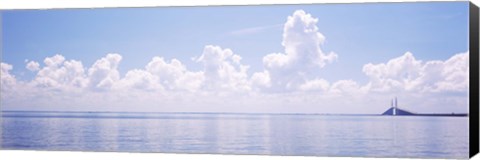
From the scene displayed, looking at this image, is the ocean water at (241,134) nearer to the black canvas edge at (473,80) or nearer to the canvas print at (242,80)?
the canvas print at (242,80)

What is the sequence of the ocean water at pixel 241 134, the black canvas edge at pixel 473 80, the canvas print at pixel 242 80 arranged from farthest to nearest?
the ocean water at pixel 241 134, the canvas print at pixel 242 80, the black canvas edge at pixel 473 80

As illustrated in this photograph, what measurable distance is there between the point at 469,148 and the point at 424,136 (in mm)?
843

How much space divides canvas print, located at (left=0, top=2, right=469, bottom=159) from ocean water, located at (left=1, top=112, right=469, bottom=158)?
2 cm

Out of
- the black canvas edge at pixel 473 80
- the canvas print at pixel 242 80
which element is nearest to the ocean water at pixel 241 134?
the canvas print at pixel 242 80

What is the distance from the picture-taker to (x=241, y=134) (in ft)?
51.4

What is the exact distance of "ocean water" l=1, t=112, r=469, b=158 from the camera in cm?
1499

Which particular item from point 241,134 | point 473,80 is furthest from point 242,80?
point 473,80

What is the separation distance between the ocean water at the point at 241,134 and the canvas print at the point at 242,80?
0.02 meters

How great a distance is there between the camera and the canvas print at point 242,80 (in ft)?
48.8

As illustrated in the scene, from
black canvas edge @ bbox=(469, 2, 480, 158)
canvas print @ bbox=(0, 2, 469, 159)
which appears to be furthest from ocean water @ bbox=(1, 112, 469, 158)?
black canvas edge @ bbox=(469, 2, 480, 158)

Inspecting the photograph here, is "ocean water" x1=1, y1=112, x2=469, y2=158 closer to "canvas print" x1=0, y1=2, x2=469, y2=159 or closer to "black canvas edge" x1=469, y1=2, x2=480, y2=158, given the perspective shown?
"canvas print" x1=0, y1=2, x2=469, y2=159

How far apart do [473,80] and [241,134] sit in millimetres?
3203

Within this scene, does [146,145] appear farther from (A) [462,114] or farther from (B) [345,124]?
(A) [462,114]

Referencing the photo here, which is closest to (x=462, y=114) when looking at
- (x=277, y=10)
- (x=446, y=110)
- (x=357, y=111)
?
(x=446, y=110)
